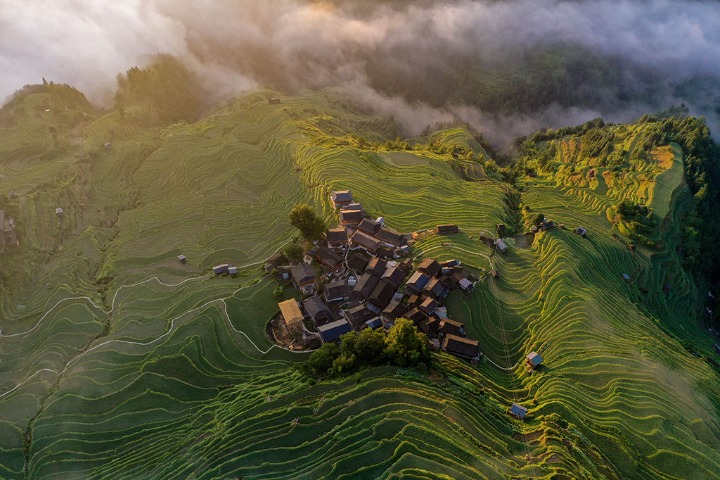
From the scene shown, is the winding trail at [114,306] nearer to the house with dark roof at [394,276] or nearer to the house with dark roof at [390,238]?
the house with dark roof at [394,276]

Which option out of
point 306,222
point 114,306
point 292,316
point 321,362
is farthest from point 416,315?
point 114,306

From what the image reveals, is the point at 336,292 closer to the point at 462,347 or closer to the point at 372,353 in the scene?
the point at 372,353

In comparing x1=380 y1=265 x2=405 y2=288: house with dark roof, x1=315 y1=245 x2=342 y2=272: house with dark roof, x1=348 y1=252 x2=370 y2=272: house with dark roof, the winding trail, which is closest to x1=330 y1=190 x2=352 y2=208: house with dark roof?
x1=315 y1=245 x2=342 y2=272: house with dark roof

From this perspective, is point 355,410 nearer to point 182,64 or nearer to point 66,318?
point 66,318

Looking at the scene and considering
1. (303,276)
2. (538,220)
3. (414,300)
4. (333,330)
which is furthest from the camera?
(538,220)

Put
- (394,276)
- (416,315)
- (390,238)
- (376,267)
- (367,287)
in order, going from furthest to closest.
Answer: (390,238)
(376,267)
(394,276)
(367,287)
(416,315)

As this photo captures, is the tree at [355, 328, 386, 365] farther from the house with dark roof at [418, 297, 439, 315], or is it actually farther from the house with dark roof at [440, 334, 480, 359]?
the house with dark roof at [418, 297, 439, 315]
